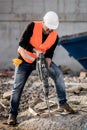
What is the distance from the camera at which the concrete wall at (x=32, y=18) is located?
1320 cm

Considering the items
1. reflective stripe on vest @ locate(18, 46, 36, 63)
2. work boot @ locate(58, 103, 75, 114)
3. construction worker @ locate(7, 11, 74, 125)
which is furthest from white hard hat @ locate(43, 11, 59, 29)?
work boot @ locate(58, 103, 75, 114)

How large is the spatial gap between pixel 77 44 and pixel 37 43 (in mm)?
5338

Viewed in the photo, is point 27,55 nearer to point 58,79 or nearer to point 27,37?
point 27,37

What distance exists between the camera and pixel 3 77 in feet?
35.8

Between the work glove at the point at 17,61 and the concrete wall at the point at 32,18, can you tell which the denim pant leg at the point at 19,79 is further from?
the concrete wall at the point at 32,18

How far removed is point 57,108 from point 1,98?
160 cm

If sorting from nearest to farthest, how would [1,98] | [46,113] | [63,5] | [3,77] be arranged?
[46,113], [1,98], [3,77], [63,5]

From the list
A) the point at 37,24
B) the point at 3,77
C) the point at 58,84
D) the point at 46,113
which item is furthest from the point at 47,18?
the point at 3,77

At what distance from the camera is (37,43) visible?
5.39m

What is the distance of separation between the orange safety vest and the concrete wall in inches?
305

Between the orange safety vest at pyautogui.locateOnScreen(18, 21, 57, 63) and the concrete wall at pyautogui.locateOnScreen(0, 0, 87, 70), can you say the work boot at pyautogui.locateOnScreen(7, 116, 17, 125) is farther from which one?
the concrete wall at pyautogui.locateOnScreen(0, 0, 87, 70)

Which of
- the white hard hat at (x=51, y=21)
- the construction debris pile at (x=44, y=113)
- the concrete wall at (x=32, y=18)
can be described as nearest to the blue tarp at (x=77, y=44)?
the concrete wall at (x=32, y=18)

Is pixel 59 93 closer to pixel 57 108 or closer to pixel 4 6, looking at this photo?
pixel 57 108

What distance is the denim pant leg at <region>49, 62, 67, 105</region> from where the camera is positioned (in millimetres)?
5543
